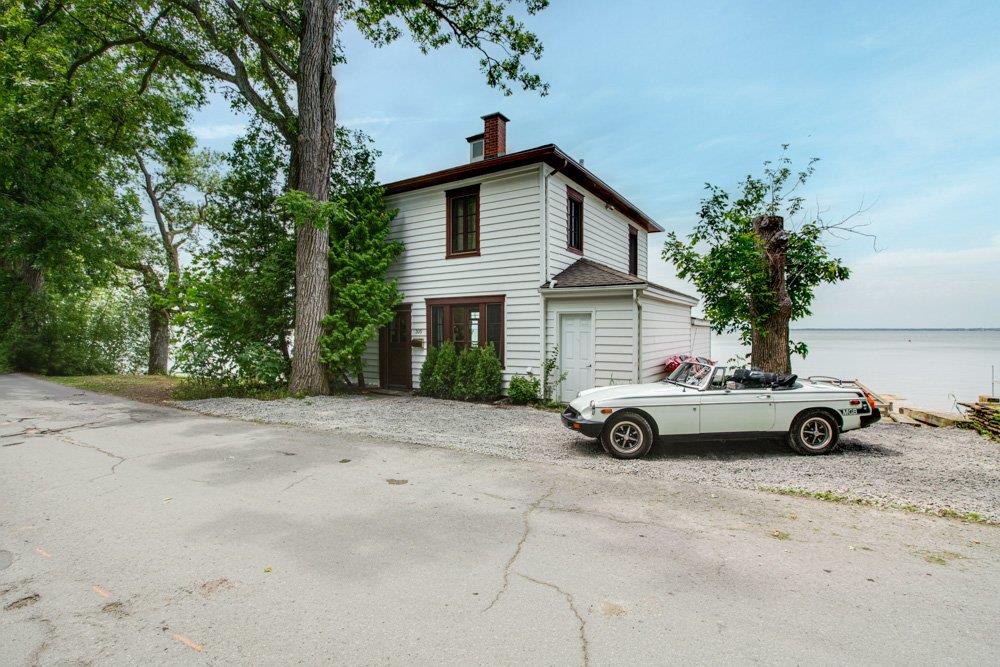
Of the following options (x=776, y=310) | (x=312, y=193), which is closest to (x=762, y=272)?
(x=776, y=310)

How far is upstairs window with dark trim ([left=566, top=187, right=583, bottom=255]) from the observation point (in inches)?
494

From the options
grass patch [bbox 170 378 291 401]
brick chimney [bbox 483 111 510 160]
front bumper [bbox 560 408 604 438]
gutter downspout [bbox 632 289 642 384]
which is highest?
brick chimney [bbox 483 111 510 160]

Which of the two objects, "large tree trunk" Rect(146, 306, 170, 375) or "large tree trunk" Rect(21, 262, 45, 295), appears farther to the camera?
"large tree trunk" Rect(146, 306, 170, 375)

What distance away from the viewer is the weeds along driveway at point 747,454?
508 centimetres

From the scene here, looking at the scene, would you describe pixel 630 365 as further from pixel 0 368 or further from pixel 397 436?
pixel 0 368

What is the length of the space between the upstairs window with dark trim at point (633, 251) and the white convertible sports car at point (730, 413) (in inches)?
433

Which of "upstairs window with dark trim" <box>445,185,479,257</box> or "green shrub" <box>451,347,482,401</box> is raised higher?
"upstairs window with dark trim" <box>445,185,479,257</box>

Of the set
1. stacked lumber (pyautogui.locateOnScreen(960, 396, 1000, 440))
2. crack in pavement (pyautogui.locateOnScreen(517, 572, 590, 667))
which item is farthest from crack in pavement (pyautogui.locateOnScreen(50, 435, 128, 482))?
stacked lumber (pyautogui.locateOnScreen(960, 396, 1000, 440))

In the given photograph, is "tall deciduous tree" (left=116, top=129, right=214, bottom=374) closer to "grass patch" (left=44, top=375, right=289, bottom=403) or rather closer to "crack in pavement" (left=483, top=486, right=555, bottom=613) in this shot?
"grass patch" (left=44, top=375, right=289, bottom=403)

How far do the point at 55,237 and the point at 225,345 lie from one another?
10.6m

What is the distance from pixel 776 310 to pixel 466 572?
825cm

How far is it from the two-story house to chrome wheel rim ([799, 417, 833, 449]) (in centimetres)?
429

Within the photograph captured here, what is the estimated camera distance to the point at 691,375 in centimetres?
688

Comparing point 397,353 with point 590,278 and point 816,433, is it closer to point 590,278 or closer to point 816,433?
point 590,278
